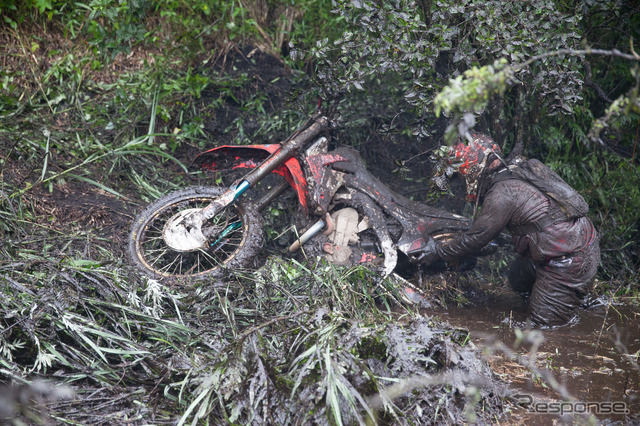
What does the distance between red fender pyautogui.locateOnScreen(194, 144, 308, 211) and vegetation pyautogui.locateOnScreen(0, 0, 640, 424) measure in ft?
2.28

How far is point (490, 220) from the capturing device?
13.4ft

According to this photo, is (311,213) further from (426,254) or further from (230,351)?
(230,351)

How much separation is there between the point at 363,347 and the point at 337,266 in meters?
1.34

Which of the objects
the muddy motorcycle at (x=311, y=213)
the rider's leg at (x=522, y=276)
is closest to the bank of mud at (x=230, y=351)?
the muddy motorcycle at (x=311, y=213)

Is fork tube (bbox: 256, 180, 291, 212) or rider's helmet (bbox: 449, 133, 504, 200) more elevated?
rider's helmet (bbox: 449, 133, 504, 200)

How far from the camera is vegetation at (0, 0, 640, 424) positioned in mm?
2752

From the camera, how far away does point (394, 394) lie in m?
2.71

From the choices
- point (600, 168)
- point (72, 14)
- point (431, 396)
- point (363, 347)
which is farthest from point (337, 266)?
point (72, 14)

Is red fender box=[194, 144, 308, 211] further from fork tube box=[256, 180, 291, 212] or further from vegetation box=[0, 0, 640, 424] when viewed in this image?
vegetation box=[0, 0, 640, 424]

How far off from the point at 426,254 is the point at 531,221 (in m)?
0.87

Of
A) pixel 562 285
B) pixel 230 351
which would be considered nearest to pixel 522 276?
pixel 562 285

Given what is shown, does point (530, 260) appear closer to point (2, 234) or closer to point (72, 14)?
point (2, 234)

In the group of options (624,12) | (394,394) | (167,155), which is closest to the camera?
(394,394)

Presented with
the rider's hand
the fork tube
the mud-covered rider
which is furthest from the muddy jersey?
the fork tube
